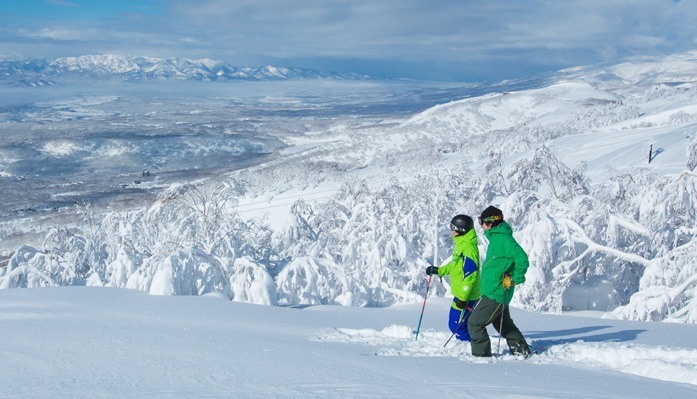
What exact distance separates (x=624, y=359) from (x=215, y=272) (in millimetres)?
8626

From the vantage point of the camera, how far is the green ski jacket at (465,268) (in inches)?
240

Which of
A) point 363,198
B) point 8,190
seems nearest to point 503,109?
point 8,190

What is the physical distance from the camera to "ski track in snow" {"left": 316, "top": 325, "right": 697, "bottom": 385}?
17.2ft

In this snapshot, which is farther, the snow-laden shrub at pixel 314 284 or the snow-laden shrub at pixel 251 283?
the snow-laden shrub at pixel 314 284

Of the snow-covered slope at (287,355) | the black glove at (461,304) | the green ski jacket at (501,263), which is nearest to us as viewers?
the snow-covered slope at (287,355)

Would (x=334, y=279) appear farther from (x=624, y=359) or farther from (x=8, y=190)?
(x=8, y=190)

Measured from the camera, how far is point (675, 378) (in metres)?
4.98

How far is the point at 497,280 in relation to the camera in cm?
592

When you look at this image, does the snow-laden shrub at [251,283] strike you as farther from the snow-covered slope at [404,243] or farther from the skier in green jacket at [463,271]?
the skier in green jacket at [463,271]

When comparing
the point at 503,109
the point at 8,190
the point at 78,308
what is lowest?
the point at 8,190

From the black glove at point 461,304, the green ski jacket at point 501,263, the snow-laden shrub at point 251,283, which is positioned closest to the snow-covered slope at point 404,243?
the snow-laden shrub at point 251,283

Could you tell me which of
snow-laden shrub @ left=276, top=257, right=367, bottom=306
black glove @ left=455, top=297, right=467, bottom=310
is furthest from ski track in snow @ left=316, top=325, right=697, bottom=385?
snow-laden shrub @ left=276, top=257, right=367, bottom=306

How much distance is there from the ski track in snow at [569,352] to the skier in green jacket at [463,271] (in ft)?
0.94

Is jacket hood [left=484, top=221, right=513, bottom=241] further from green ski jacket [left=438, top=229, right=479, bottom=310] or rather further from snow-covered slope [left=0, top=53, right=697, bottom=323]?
snow-covered slope [left=0, top=53, right=697, bottom=323]
